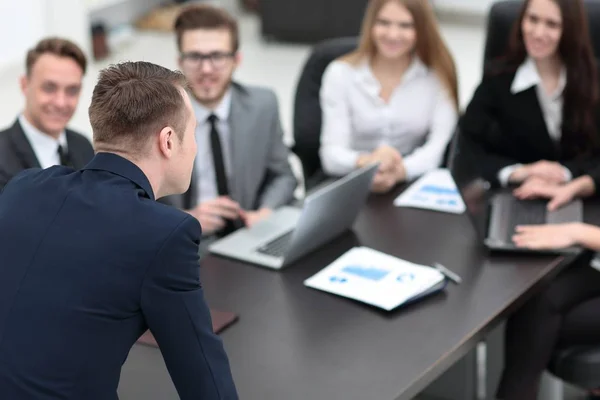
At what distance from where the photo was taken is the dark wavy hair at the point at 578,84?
328 centimetres

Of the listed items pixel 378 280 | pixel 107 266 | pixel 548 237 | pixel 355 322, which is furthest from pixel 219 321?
pixel 548 237

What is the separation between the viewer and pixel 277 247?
2.79m

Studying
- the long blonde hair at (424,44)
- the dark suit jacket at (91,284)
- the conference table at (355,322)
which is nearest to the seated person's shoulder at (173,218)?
the dark suit jacket at (91,284)

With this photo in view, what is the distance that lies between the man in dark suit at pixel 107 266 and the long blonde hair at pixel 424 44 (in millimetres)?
1765

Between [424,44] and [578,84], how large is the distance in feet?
1.76

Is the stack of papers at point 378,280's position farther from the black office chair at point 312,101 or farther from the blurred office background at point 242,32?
the blurred office background at point 242,32

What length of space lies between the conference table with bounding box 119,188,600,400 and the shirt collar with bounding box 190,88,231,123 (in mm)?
604

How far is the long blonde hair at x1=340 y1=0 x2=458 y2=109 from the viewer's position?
3.41 meters

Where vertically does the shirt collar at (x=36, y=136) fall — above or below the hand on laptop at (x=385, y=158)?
above

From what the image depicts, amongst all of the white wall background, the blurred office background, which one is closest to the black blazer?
Answer: the blurred office background

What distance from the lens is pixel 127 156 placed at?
1.77 meters

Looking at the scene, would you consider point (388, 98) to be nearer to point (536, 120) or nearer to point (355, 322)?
point (536, 120)

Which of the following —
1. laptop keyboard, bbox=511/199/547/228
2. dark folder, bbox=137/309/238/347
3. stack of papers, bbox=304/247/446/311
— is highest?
dark folder, bbox=137/309/238/347

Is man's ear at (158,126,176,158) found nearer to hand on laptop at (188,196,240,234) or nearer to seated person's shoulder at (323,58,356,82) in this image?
hand on laptop at (188,196,240,234)
